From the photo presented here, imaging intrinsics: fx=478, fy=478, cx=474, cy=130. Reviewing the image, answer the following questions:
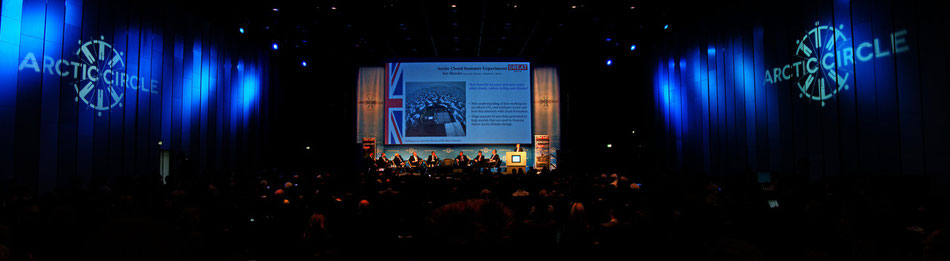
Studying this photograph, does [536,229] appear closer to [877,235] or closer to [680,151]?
[877,235]

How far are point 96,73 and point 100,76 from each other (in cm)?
12

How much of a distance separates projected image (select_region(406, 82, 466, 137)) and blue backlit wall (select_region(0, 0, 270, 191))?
7256mm

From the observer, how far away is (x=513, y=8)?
15742 millimetres

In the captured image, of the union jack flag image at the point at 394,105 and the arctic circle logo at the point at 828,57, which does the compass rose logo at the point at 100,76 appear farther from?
→ the arctic circle logo at the point at 828,57

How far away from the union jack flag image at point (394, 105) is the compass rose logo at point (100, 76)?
10.7 m

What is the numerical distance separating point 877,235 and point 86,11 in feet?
47.5

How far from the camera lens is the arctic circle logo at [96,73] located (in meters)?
10.1

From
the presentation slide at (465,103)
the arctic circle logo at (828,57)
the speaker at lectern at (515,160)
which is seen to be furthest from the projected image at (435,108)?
the arctic circle logo at (828,57)

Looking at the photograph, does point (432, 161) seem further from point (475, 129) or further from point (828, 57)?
point (828, 57)

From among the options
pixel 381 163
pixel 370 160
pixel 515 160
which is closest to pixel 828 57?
pixel 515 160

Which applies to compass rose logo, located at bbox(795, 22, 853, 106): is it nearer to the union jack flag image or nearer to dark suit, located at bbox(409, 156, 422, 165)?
dark suit, located at bbox(409, 156, 422, 165)

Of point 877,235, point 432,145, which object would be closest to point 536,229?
point 877,235

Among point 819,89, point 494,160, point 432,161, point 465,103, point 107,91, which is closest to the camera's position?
point 819,89

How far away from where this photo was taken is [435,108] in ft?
69.4
